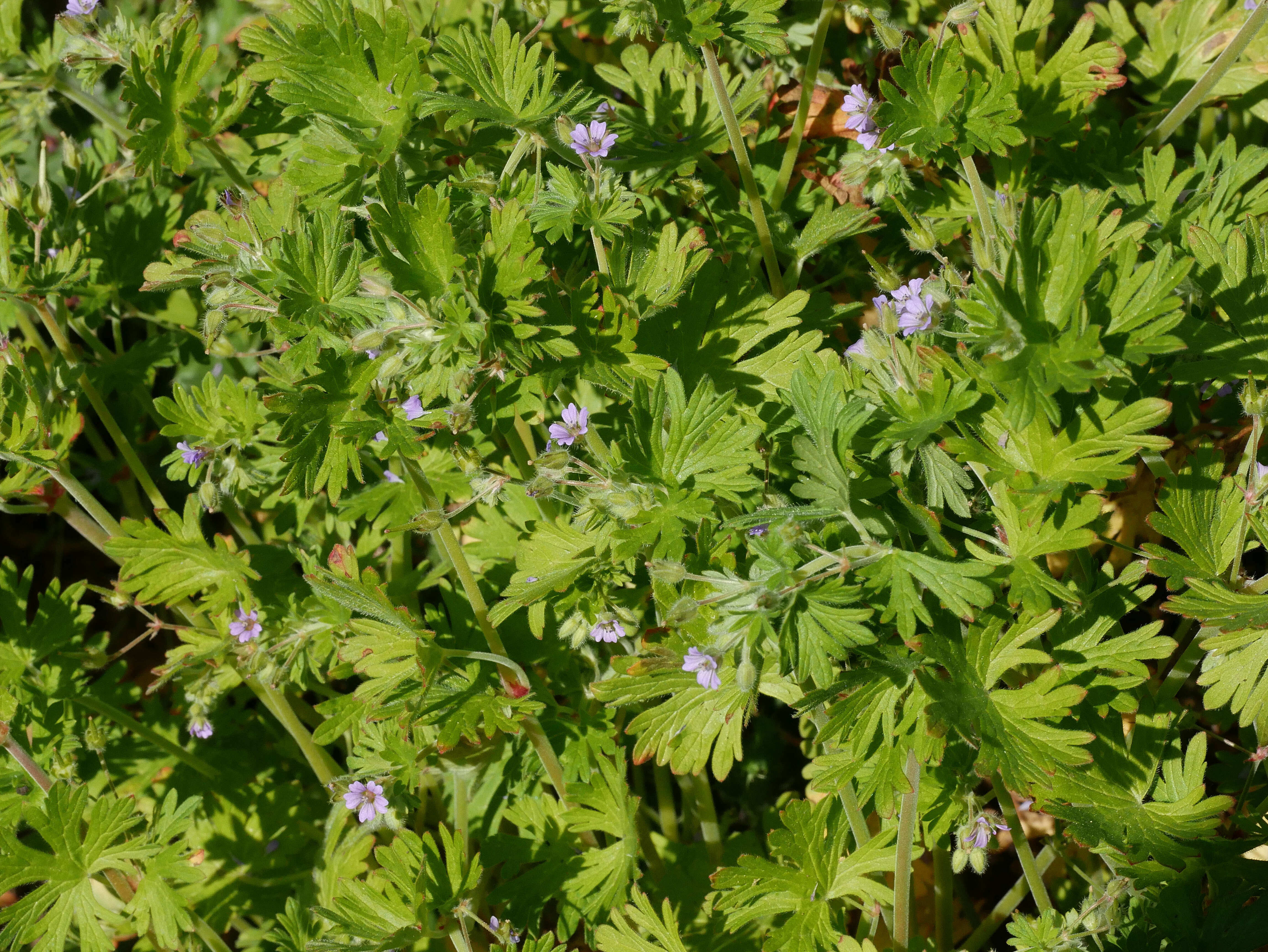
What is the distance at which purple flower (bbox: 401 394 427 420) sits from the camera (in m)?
2.13

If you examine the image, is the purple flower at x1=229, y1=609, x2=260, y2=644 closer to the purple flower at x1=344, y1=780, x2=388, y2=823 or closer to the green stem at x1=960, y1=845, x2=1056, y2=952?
the purple flower at x1=344, y1=780, x2=388, y2=823

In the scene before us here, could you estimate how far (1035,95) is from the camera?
102 inches

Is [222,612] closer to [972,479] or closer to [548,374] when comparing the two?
[548,374]

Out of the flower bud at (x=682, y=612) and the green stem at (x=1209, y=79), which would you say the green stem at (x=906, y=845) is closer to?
the flower bud at (x=682, y=612)

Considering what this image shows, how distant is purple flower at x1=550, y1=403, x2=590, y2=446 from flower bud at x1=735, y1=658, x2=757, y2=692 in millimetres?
609

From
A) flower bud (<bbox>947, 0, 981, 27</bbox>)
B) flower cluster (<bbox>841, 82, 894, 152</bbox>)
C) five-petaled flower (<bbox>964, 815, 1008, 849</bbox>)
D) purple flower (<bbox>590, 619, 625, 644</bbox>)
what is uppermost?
flower bud (<bbox>947, 0, 981, 27</bbox>)

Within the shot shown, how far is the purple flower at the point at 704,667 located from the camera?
1856mm

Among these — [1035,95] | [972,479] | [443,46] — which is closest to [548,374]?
[443,46]

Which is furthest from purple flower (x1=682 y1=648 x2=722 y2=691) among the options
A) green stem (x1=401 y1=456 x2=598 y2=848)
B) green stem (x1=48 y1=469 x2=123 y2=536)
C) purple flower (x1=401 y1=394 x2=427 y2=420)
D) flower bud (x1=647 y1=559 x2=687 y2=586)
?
green stem (x1=48 y1=469 x2=123 y2=536)

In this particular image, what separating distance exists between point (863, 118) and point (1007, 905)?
6.57 ft

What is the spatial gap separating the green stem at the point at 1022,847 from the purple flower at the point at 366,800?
1441 millimetres

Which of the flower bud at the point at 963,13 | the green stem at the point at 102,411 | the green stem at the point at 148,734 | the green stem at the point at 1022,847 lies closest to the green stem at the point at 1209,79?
the flower bud at the point at 963,13

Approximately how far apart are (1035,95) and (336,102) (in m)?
1.75

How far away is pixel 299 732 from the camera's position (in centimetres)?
290
